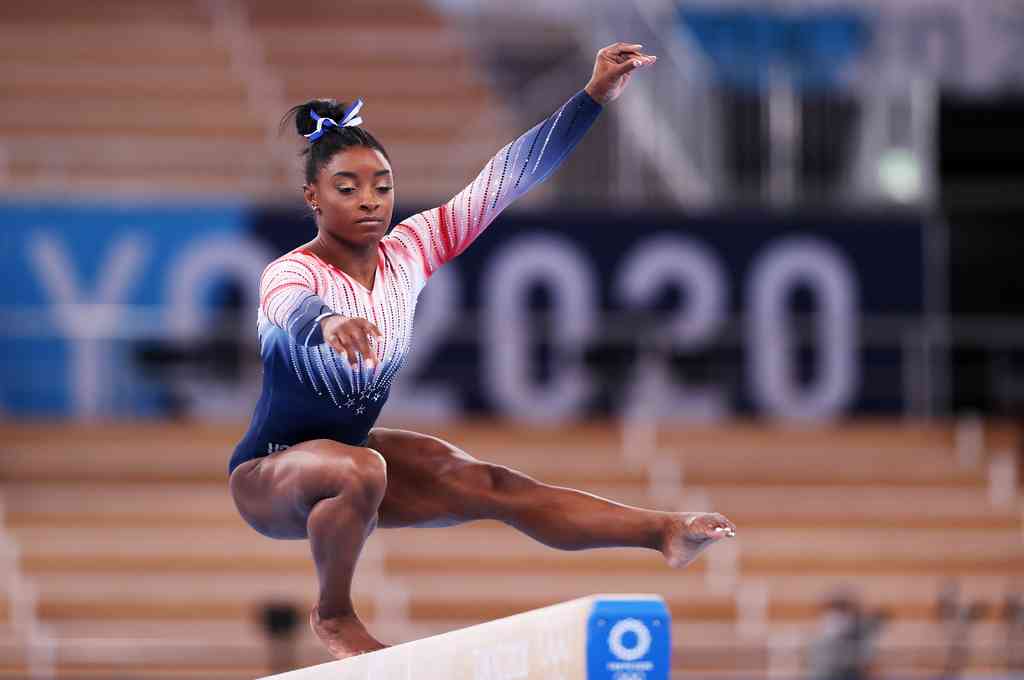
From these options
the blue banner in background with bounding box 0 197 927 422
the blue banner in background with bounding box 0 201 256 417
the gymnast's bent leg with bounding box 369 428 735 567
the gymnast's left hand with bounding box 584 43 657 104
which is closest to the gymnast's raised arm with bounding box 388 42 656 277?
the gymnast's left hand with bounding box 584 43 657 104

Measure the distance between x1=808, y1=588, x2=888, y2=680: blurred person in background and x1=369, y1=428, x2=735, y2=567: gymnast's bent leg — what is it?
4265mm

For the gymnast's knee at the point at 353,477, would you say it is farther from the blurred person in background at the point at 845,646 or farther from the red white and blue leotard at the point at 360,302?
the blurred person in background at the point at 845,646

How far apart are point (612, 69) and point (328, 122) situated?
733 mm

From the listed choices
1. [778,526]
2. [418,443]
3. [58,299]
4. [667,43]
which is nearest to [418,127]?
[667,43]

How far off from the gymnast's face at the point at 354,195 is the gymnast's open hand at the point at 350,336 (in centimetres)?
57

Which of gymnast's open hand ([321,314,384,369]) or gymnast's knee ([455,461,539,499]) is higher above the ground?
gymnast's open hand ([321,314,384,369])

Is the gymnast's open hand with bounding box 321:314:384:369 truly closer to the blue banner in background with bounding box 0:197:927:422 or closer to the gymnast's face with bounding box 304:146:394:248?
the gymnast's face with bounding box 304:146:394:248

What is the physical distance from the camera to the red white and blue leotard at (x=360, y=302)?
4289mm

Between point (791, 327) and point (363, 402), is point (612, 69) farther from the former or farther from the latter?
point (791, 327)

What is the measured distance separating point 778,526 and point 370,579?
2.58m

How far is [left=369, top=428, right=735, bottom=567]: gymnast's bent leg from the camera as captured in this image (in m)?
4.52

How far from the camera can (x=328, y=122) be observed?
445 cm

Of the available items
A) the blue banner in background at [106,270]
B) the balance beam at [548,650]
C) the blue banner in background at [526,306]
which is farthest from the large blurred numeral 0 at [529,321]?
the balance beam at [548,650]

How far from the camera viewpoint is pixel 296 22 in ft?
49.6
